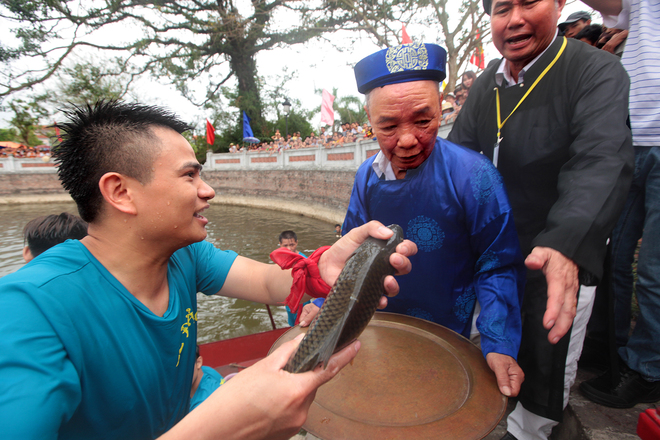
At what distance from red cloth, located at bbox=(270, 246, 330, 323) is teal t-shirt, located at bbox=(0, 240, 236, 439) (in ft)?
1.85

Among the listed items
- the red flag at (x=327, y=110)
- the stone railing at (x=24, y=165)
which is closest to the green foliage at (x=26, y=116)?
the stone railing at (x=24, y=165)

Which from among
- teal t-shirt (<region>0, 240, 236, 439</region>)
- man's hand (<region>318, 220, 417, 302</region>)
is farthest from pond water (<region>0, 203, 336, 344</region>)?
man's hand (<region>318, 220, 417, 302</region>)

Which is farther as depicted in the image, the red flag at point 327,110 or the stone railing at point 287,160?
the red flag at point 327,110

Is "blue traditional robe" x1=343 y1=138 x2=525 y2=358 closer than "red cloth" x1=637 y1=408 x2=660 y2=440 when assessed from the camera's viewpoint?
No

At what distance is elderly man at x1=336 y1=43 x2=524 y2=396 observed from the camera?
1583 millimetres

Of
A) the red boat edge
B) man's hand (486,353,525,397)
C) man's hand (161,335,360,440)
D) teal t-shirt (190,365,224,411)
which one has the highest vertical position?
man's hand (161,335,360,440)

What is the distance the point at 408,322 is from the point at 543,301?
759 millimetres

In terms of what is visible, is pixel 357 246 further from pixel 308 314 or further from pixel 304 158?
pixel 304 158

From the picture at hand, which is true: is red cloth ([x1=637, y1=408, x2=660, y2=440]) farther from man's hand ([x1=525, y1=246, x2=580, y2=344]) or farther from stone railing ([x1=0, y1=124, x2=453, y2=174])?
stone railing ([x1=0, y1=124, x2=453, y2=174])

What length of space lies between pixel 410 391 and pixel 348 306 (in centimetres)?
55

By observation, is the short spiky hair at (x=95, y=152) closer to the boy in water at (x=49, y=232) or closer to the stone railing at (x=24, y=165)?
the boy in water at (x=49, y=232)

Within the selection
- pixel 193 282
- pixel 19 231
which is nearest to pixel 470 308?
pixel 193 282

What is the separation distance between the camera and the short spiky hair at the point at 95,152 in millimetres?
1401

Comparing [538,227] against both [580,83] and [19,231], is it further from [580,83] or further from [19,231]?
[19,231]
